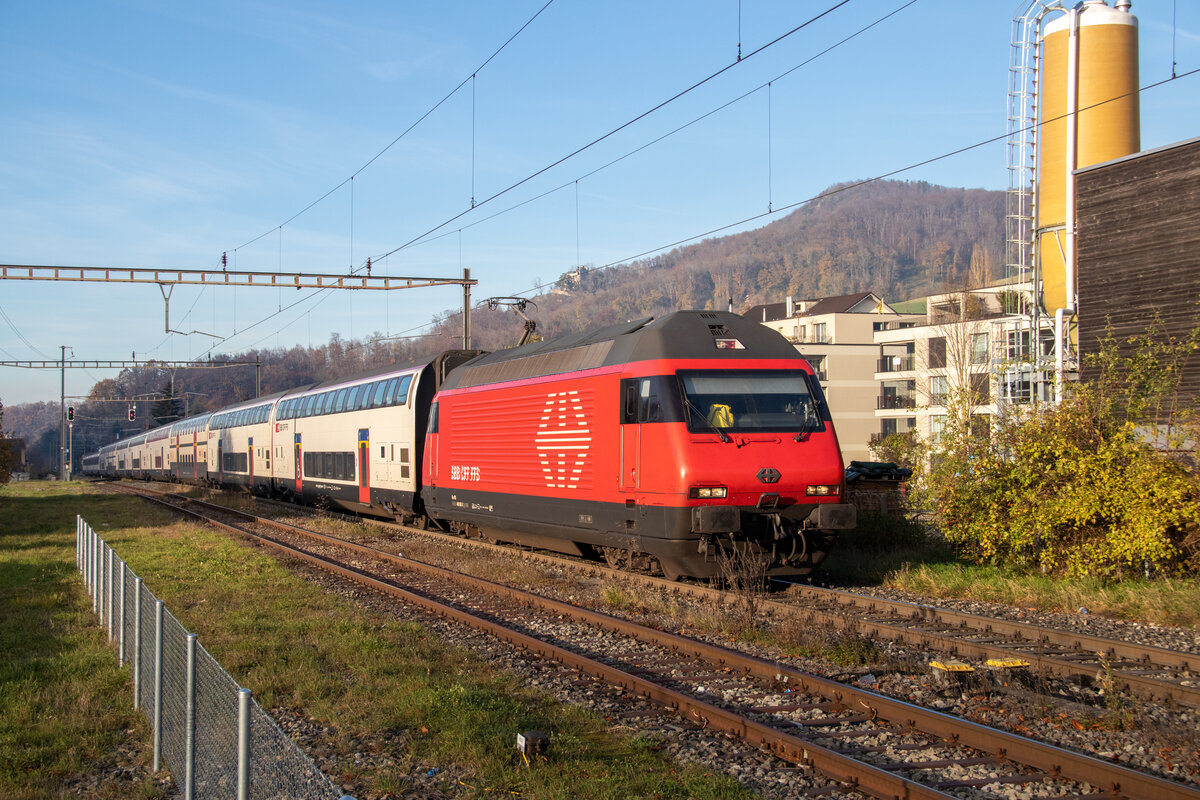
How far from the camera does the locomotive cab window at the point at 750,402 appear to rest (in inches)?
484

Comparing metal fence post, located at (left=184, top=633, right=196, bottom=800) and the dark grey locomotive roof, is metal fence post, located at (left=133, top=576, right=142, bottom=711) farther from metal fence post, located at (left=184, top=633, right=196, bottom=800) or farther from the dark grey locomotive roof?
the dark grey locomotive roof

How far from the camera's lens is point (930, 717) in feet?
22.0

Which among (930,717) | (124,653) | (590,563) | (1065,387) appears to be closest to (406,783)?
(930,717)

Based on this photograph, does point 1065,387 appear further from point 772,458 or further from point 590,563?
point 590,563

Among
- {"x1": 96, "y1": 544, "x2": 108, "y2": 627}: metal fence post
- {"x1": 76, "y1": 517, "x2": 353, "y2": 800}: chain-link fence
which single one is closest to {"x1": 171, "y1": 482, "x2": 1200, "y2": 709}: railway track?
{"x1": 76, "y1": 517, "x2": 353, "y2": 800}: chain-link fence

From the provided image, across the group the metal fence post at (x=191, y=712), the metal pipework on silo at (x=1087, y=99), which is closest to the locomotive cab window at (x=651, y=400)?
the metal fence post at (x=191, y=712)

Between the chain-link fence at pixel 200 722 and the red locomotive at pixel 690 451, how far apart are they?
20.5ft

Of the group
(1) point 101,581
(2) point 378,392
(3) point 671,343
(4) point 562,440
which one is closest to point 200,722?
(1) point 101,581

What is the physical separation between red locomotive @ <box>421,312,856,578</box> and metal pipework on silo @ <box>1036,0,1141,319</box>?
25086 mm

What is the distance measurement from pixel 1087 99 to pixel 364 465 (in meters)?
28.7

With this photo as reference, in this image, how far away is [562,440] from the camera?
14797 mm

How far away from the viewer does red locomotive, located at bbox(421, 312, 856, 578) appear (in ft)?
39.4

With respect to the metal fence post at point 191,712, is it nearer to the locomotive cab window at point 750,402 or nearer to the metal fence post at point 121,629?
the metal fence post at point 121,629

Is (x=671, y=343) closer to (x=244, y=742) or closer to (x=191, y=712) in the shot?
(x=191, y=712)
